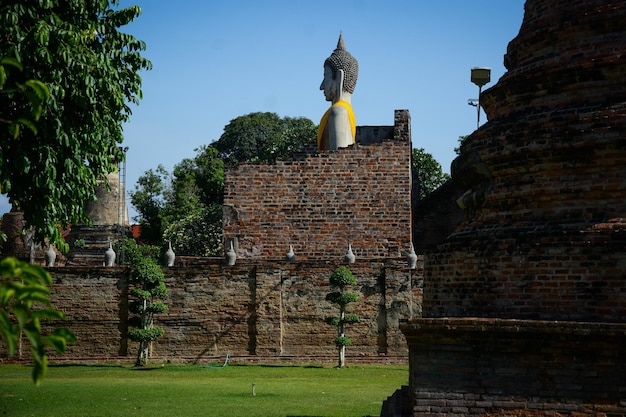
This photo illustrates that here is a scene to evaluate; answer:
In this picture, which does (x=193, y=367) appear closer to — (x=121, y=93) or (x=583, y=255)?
(x=121, y=93)

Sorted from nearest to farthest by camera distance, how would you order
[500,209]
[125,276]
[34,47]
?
[500,209], [34,47], [125,276]

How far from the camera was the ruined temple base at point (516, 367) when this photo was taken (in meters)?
6.23

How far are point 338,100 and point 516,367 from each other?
59.7ft

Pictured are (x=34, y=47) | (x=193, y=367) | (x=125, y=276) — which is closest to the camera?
(x=34, y=47)

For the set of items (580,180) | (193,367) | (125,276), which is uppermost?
(580,180)

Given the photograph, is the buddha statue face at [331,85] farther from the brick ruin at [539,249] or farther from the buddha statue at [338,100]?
the brick ruin at [539,249]

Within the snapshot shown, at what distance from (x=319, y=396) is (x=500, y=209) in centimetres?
579

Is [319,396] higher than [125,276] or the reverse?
the reverse

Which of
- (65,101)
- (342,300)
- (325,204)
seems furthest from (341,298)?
(65,101)

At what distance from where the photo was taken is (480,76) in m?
17.3

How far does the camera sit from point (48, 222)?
9977 mm

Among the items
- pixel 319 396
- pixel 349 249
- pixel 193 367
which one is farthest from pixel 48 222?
pixel 349 249

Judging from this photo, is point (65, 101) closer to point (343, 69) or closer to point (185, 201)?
point (343, 69)

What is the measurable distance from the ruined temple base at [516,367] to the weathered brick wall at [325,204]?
14.1m
